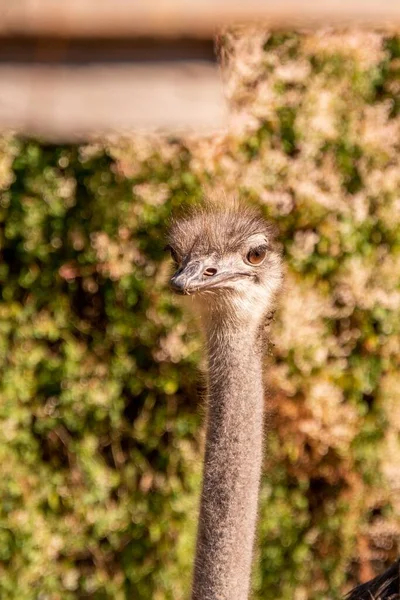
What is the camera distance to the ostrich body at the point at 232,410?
2.16 meters

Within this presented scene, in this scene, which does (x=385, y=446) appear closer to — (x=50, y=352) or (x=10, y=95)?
(x=50, y=352)

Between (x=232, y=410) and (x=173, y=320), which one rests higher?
(x=173, y=320)

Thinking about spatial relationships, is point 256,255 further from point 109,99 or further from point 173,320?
point 109,99

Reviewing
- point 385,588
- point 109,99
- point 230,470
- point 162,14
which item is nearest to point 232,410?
point 230,470

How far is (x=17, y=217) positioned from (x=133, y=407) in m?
0.69

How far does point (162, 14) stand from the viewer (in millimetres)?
4438

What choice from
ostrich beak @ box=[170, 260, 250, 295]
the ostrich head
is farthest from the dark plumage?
ostrich beak @ box=[170, 260, 250, 295]

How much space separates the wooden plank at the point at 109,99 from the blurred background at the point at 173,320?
0.17ft

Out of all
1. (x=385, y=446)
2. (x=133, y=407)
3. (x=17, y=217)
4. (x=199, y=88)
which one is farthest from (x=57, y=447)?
(x=199, y=88)

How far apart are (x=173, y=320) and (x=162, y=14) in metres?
1.32

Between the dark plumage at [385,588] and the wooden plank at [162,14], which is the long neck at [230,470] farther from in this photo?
the wooden plank at [162,14]

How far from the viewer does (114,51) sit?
454 cm

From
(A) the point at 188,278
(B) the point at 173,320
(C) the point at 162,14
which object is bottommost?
(A) the point at 188,278

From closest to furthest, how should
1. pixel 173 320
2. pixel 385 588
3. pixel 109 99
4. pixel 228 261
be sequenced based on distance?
pixel 228 261
pixel 385 588
pixel 173 320
pixel 109 99
